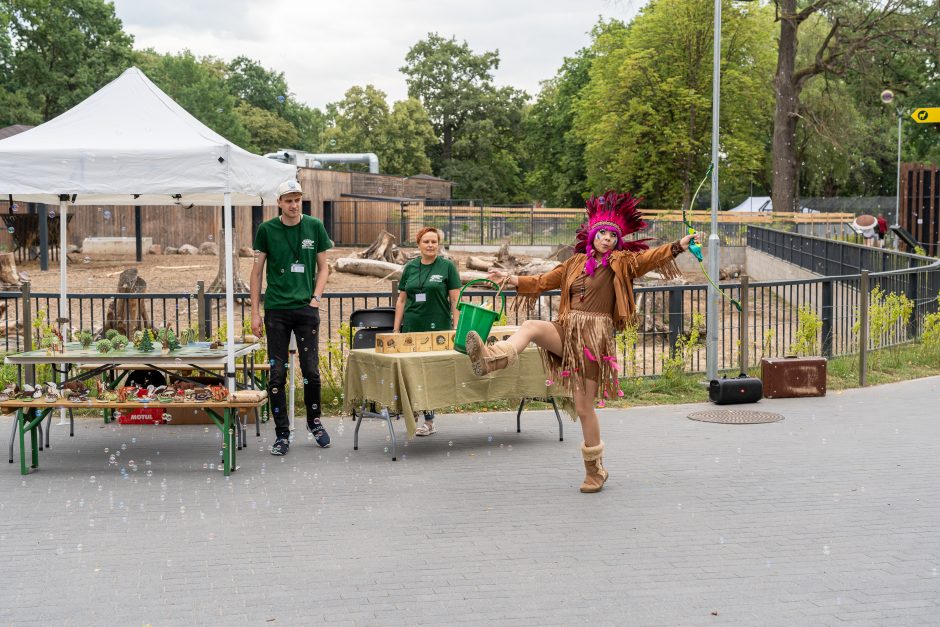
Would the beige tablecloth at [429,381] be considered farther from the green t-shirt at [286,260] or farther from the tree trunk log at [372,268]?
the tree trunk log at [372,268]

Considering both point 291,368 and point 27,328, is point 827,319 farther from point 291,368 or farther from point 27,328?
point 27,328

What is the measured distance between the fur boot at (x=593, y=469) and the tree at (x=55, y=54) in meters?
59.8

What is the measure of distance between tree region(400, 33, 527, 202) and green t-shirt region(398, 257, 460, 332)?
78310 millimetres

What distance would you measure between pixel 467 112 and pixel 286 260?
268 feet

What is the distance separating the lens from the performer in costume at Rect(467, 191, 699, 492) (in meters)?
7.59

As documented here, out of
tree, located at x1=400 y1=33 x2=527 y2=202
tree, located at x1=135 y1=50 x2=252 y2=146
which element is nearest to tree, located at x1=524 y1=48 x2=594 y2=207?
tree, located at x1=400 y1=33 x2=527 y2=202

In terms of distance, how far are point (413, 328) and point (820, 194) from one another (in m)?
82.5

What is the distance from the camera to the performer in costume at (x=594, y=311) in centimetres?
759

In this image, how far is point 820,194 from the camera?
3386 inches

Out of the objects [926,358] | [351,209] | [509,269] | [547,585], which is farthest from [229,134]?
[547,585]

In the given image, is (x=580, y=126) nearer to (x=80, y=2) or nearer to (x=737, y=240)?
(x=737, y=240)

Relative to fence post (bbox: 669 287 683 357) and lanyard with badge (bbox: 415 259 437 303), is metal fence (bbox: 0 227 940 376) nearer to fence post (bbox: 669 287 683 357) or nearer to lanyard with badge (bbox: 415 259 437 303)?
fence post (bbox: 669 287 683 357)

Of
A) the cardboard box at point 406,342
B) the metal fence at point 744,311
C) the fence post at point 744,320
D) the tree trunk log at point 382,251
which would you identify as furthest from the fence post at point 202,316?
the tree trunk log at point 382,251

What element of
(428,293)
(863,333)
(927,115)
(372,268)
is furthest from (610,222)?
(372,268)
